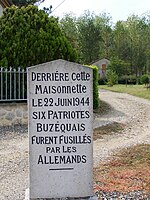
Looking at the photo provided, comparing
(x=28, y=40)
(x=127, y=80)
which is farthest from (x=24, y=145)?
(x=127, y=80)

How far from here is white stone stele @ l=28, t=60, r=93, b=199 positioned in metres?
4.68

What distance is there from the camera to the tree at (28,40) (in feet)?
41.9

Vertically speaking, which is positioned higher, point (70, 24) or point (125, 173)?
point (70, 24)

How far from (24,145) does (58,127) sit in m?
4.87

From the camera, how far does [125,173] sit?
645 cm

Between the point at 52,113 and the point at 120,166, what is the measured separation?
2.77m

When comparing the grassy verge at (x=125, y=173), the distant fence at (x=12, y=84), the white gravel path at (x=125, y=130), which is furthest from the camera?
the distant fence at (x=12, y=84)

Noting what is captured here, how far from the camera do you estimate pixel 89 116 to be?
476cm

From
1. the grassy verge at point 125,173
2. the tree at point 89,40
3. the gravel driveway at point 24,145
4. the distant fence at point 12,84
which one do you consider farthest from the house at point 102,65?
the grassy verge at point 125,173

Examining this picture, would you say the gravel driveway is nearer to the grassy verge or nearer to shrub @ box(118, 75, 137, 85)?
the grassy verge

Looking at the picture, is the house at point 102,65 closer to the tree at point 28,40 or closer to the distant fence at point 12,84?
the tree at point 28,40

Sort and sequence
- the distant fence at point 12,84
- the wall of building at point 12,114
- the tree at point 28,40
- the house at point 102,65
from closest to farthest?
1. the wall of building at point 12,114
2. the distant fence at point 12,84
3. the tree at point 28,40
4. the house at point 102,65

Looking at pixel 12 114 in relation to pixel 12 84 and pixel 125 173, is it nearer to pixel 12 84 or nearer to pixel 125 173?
pixel 12 84

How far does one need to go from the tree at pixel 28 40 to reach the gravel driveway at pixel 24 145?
242 centimetres
